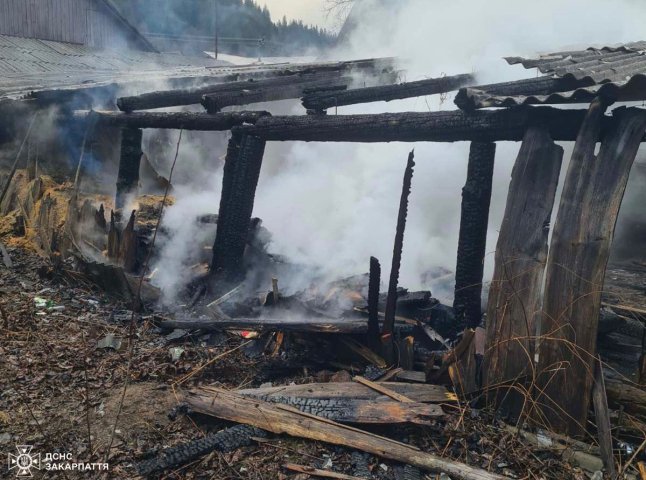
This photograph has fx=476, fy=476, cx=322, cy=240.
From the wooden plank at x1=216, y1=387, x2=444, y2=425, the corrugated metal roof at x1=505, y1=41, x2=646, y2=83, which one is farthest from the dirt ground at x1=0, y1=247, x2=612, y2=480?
the corrugated metal roof at x1=505, y1=41, x2=646, y2=83

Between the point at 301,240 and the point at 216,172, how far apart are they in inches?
293

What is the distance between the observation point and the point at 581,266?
4305mm

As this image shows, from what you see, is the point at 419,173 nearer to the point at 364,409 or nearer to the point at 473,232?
the point at 473,232

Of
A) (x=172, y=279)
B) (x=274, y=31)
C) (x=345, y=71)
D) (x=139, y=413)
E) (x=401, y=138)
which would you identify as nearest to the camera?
(x=139, y=413)

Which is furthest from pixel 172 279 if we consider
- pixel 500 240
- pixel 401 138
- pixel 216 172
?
pixel 216 172

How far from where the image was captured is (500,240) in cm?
484

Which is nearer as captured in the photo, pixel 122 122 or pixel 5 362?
pixel 5 362

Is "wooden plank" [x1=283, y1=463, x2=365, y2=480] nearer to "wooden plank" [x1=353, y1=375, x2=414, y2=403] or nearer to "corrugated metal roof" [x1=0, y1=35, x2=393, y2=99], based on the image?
"wooden plank" [x1=353, y1=375, x2=414, y2=403]

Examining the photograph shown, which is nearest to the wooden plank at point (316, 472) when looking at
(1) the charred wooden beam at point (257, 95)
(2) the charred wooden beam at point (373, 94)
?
(2) the charred wooden beam at point (373, 94)

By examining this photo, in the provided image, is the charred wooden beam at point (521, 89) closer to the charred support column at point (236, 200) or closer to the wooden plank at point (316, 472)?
the charred support column at point (236, 200)

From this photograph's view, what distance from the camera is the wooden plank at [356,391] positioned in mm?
4574

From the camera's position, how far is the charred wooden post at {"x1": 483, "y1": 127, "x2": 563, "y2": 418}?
448 cm

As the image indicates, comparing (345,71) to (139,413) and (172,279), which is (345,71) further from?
(139,413)

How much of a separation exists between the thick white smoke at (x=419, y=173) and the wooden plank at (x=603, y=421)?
362 cm
